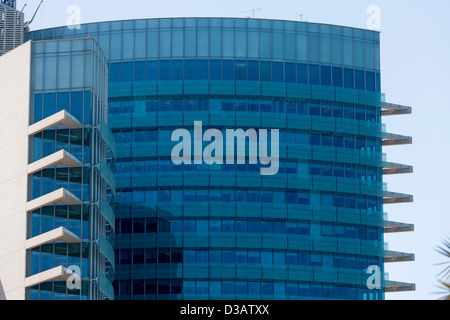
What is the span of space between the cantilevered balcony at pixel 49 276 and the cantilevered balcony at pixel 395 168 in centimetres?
7005

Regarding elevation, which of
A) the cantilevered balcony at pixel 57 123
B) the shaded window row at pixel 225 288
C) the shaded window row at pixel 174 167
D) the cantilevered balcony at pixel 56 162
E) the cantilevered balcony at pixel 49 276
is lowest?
the shaded window row at pixel 225 288

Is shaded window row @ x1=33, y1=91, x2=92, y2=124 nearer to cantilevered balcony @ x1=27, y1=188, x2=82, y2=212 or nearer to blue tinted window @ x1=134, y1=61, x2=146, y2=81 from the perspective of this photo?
cantilevered balcony @ x1=27, y1=188, x2=82, y2=212

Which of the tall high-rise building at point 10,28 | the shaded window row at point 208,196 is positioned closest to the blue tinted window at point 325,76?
the shaded window row at point 208,196

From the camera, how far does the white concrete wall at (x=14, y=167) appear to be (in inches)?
4289

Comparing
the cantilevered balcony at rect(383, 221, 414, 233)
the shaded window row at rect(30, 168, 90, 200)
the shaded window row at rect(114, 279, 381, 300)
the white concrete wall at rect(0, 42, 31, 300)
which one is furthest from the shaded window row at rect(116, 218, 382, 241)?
the shaded window row at rect(30, 168, 90, 200)

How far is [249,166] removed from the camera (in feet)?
518

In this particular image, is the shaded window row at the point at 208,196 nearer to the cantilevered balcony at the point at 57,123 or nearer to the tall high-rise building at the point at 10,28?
the tall high-rise building at the point at 10,28

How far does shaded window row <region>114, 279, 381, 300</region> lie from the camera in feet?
503

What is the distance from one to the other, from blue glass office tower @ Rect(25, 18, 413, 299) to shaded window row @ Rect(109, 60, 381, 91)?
0.47 ft

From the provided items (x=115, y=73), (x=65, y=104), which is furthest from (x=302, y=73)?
(x=65, y=104)

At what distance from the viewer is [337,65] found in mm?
165500

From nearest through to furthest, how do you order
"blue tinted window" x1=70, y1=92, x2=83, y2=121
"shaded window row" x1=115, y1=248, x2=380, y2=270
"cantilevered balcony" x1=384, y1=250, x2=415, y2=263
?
"blue tinted window" x1=70, y1=92, x2=83, y2=121 < "shaded window row" x1=115, y1=248, x2=380, y2=270 < "cantilevered balcony" x1=384, y1=250, x2=415, y2=263

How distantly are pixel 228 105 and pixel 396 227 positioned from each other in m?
29.9
